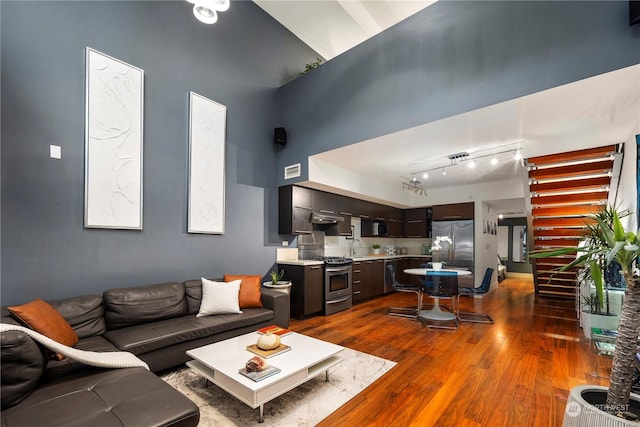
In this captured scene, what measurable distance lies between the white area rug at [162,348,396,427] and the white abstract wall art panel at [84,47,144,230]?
6.17ft

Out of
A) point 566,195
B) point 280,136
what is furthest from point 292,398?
point 566,195

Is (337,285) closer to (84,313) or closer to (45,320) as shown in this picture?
(84,313)

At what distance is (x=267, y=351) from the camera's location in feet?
7.86

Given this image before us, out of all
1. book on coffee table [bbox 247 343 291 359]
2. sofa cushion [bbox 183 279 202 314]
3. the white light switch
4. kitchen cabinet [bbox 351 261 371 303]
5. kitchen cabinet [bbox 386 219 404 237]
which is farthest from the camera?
kitchen cabinet [bbox 386 219 404 237]

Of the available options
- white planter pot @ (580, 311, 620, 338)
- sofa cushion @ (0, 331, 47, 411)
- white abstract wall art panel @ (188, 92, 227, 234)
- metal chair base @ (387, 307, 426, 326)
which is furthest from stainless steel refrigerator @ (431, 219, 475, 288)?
sofa cushion @ (0, 331, 47, 411)

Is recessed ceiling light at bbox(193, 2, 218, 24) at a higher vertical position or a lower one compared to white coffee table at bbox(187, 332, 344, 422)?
higher

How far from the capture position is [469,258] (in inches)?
260

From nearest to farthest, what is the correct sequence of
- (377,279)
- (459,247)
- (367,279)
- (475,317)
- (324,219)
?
(475,317) < (324,219) < (367,279) < (377,279) < (459,247)

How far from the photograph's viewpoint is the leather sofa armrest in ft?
12.1

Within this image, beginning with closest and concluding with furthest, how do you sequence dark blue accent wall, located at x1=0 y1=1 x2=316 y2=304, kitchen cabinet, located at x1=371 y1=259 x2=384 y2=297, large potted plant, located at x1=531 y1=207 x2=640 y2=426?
large potted plant, located at x1=531 y1=207 x2=640 y2=426, dark blue accent wall, located at x1=0 y1=1 x2=316 y2=304, kitchen cabinet, located at x1=371 y1=259 x2=384 y2=297

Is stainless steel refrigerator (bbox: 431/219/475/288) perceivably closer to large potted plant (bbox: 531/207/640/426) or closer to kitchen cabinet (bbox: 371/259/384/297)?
kitchen cabinet (bbox: 371/259/384/297)

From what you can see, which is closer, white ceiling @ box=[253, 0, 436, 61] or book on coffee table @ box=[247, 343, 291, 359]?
book on coffee table @ box=[247, 343, 291, 359]

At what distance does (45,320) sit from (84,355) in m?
0.64

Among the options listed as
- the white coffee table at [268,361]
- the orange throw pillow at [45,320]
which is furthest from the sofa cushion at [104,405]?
the orange throw pillow at [45,320]
